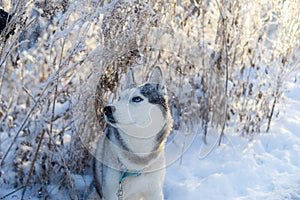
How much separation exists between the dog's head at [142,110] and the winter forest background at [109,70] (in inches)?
16.4

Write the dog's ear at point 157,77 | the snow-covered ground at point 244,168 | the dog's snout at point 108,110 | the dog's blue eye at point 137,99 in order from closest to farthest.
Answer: the dog's snout at point 108,110 < the dog's blue eye at point 137,99 < the dog's ear at point 157,77 < the snow-covered ground at point 244,168

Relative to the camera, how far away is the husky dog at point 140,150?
3.57 meters

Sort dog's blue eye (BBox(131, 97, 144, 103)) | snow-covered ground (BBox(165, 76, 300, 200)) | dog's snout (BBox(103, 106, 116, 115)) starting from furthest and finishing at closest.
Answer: snow-covered ground (BBox(165, 76, 300, 200)) < dog's blue eye (BBox(131, 97, 144, 103)) < dog's snout (BBox(103, 106, 116, 115))

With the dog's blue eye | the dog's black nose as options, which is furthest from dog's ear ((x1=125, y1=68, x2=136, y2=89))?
the dog's black nose

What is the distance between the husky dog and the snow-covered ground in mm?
603

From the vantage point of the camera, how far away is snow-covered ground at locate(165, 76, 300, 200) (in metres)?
4.20

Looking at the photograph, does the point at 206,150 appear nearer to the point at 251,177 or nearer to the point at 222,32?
the point at 251,177

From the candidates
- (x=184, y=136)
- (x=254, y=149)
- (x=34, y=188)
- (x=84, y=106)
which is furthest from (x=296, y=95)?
(x=34, y=188)

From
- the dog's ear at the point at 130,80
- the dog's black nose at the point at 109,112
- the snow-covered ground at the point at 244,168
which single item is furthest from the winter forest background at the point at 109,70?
the dog's black nose at the point at 109,112

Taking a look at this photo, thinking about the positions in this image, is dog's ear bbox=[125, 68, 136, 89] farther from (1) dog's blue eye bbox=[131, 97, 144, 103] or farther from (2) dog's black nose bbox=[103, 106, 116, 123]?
(2) dog's black nose bbox=[103, 106, 116, 123]

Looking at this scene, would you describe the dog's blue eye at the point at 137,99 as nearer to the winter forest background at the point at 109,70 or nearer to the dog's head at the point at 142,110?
the dog's head at the point at 142,110

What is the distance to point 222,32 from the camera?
496 centimetres

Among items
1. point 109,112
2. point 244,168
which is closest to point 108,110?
point 109,112

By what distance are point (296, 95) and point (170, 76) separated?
7.06 ft
